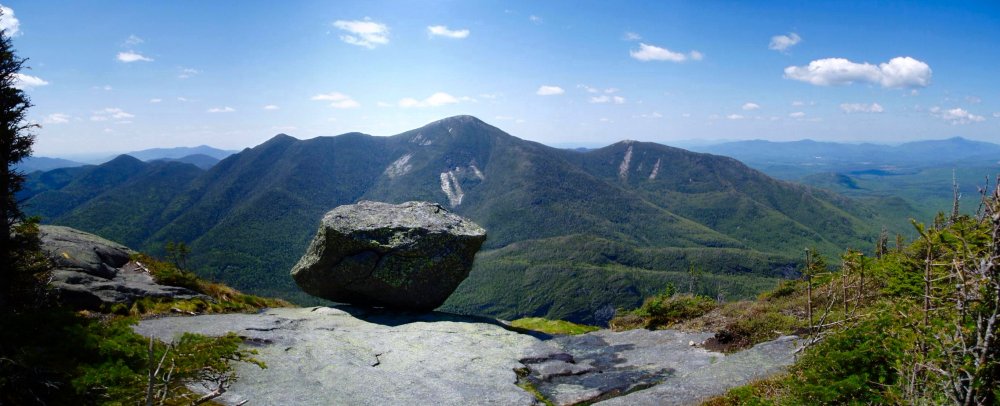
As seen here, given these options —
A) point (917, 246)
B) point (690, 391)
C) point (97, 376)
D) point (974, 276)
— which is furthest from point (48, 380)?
point (917, 246)

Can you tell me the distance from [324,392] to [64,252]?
17471 millimetres

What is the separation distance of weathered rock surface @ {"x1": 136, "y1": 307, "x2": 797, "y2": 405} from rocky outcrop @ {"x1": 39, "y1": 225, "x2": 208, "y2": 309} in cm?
338

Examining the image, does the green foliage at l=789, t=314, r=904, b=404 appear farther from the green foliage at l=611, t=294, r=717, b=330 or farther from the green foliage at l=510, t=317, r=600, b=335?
the green foliage at l=510, t=317, r=600, b=335

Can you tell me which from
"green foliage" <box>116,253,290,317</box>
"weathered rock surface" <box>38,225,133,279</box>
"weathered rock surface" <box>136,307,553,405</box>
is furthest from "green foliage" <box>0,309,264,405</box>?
"weathered rock surface" <box>38,225,133,279</box>

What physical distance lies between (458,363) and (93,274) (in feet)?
58.3

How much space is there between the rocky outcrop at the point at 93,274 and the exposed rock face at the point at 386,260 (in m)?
6.33

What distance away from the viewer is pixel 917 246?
599 inches

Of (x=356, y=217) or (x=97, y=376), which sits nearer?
(x=97, y=376)

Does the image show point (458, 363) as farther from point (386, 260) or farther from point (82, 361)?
point (386, 260)

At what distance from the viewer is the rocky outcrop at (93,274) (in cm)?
Result: 1924

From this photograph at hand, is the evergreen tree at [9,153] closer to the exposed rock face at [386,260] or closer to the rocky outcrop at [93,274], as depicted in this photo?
the rocky outcrop at [93,274]

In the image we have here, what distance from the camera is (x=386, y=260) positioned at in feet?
87.7

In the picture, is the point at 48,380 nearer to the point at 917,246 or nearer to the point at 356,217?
the point at 356,217

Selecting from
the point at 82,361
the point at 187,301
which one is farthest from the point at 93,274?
the point at 82,361
